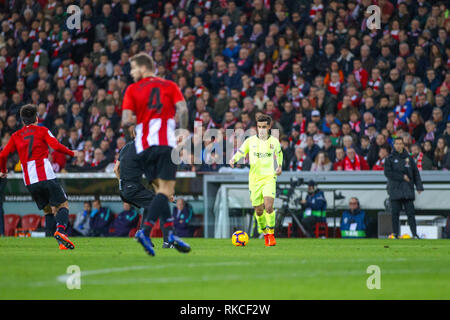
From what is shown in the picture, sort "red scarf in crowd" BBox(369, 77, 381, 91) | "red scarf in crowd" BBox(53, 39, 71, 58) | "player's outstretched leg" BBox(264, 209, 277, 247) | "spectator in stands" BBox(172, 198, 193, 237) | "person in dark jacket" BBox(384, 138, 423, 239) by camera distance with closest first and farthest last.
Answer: "player's outstretched leg" BBox(264, 209, 277, 247) < "person in dark jacket" BBox(384, 138, 423, 239) < "spectator in stands" BBox(172, 198, 193, 237) < "red scarf in crowd" BBox(369, 77, 381, 91) < "red scarf in crowd" BBox(53, 39, 71, 58)

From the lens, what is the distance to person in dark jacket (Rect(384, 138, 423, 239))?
16156mm

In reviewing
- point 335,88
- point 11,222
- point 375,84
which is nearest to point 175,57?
point 335,88

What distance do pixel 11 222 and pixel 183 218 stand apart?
15.5ft

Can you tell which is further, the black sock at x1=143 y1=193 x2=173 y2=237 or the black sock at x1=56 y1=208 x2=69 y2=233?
the black sock at x1=56 y1=208 x2=69 y2=233

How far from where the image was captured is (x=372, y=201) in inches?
696

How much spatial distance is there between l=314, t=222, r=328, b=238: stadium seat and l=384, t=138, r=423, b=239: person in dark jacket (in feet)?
6.24

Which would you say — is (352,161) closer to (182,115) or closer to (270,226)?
(270,226)

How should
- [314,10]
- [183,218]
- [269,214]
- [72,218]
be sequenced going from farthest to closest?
1. [314,10]
2. [72,218]
3. [183,218]
4. [269,214]

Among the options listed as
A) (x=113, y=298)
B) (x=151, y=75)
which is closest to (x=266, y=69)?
(x=151, y=75)

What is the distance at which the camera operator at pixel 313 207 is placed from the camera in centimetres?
1778

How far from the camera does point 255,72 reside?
70.0 ft

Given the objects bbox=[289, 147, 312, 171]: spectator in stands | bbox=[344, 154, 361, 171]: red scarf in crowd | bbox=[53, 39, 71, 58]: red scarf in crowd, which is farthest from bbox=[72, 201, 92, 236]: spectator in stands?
bbox=[53, 39, 71, 58]: red scarf in crowd

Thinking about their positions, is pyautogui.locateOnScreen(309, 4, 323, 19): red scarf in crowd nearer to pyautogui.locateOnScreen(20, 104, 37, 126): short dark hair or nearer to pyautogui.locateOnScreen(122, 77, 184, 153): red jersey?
pyautogui.locateOnScreen(20, 104, 37, 126): short dark hair
